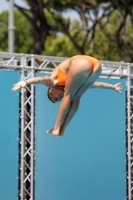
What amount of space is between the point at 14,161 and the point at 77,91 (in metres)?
4.62

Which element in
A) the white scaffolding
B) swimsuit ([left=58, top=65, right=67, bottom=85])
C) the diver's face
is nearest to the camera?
swimsuit ([left=58, top=65, right=67, bottom=85])

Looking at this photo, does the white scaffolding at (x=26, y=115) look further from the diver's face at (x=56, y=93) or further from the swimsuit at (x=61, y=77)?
the swimsuit at (x=61, y=77)

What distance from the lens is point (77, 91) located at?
8125mm

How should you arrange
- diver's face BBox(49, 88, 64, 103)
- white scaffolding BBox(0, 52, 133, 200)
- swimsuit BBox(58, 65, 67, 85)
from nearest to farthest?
swimsuit BBox(58, 65, 67, 85) → diver's face BBox(49, 88, 64, 103) → white scaffolding BBox(0, 52, 133, 200)

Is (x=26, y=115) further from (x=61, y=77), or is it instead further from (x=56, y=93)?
(x=61, y=77)

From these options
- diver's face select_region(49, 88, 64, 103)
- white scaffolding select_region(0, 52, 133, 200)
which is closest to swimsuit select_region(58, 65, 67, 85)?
diver's face select_region(49, 88, 64, 103)

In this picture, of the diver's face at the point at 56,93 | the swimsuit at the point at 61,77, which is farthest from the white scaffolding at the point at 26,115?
the swimsuit at the point at 61,77

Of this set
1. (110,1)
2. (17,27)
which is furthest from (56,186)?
(17,27)

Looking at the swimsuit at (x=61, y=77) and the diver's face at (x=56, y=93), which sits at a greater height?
the swimsuit at (x=61, y=77)

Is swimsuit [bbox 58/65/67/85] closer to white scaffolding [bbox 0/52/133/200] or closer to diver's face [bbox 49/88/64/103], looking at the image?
diver's face [bbox 49/88/64/103]

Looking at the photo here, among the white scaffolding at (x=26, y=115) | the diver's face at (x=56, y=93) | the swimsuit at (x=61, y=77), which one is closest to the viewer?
the swimsuit at (x=61, y=77)

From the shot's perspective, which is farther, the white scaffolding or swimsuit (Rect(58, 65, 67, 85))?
the white scaffolding

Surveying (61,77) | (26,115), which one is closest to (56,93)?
(61,77)

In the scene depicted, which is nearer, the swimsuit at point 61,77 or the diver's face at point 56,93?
the swimsuit at point 61,77
